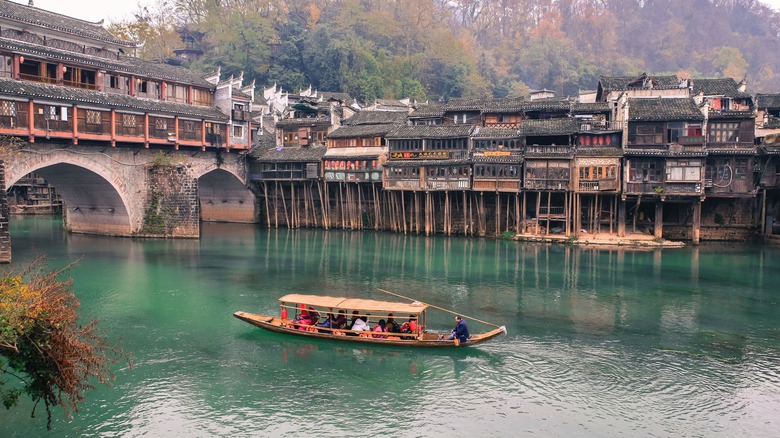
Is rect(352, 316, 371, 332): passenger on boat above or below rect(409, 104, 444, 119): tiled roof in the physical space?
below

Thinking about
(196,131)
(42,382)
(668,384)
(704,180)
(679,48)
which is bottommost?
(668,384)

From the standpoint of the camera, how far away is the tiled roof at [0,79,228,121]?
121 ft

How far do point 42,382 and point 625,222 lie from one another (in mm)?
43310

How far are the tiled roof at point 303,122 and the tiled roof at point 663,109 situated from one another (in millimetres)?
A: 26523

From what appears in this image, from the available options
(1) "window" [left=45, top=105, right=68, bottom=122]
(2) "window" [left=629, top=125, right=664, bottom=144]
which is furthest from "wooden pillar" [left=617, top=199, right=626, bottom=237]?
(1) "window" [left=45, top=105, right=68, bottom=122]

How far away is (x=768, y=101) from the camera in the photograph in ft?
169

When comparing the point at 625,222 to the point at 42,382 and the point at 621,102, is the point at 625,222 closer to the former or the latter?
the point at 621,102

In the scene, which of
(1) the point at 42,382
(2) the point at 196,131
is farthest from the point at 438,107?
(1) the point at 42,382

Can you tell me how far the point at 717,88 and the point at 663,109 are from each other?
772 centimetres

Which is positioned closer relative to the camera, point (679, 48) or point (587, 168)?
point (587, 168)

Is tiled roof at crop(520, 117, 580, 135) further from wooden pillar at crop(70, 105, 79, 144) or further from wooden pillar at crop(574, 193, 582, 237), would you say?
wooden pillar at crop(70, 105, 79, 144)

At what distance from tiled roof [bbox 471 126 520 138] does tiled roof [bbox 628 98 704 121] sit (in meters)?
8.59

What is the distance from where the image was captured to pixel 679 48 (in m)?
130

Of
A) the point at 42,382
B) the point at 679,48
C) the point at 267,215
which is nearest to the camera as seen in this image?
the point at 42,382
